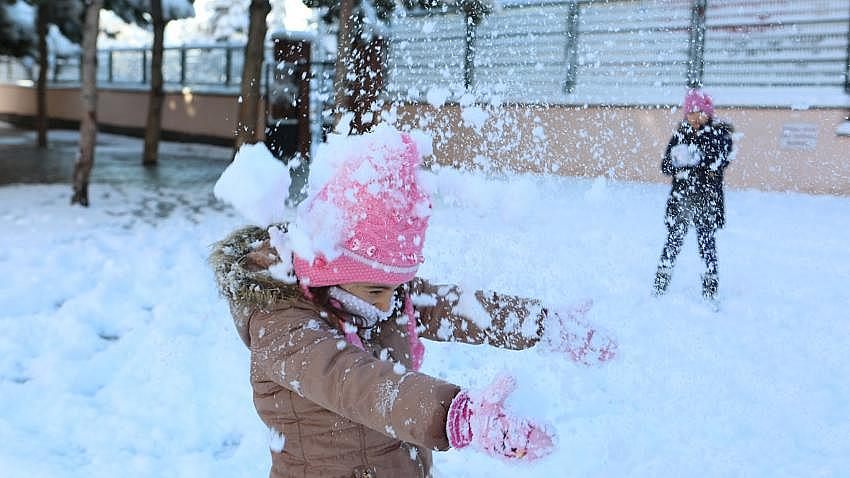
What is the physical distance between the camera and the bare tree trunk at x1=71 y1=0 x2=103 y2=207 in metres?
8.12

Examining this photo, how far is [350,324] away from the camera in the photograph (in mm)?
1563

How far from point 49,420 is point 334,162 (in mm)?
2370

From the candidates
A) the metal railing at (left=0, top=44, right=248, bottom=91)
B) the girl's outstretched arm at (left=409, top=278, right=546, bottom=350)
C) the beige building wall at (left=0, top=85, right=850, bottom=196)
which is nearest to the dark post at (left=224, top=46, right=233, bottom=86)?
the metal railing at (left=0, top=44, right=248, bottom=91)

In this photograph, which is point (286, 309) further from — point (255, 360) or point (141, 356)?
point (141, 356)

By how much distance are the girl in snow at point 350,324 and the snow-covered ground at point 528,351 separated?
200mm

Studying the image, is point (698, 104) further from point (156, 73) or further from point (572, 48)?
point (156, 73)

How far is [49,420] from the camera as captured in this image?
3.26 meters

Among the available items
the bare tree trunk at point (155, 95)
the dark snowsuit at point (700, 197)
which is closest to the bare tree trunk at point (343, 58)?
the dark snowsuit at point (700, 197)

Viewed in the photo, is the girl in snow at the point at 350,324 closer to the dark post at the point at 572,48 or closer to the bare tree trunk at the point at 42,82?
the dark post at the point at 572,48

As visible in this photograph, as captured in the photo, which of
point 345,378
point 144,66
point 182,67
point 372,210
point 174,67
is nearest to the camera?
point 345,378

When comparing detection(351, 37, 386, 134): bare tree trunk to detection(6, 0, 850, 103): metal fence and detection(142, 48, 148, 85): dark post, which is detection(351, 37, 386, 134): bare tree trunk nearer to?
detection(6, 0, 850, 103): metal fence

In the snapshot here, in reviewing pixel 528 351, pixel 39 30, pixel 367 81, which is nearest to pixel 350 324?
pixel 528 351

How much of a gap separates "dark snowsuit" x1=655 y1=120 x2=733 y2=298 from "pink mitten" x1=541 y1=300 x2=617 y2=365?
370 centimetres

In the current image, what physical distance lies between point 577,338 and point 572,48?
8.34m
